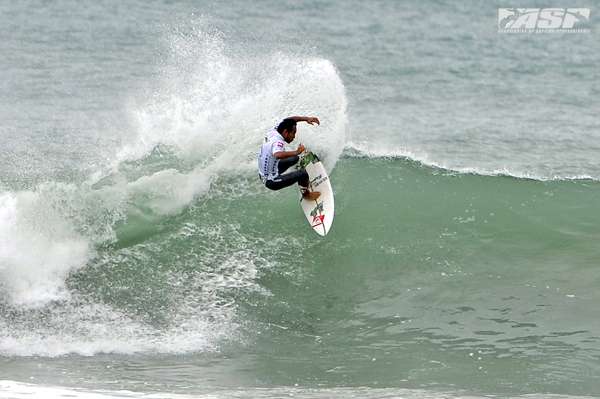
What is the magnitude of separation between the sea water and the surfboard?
1.09ft

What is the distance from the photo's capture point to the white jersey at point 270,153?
9.64 meters

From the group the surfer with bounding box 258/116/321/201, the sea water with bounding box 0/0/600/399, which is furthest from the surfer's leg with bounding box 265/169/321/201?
the sea water with bounding box 0/0/600/399

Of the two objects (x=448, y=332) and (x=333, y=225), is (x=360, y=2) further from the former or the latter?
(x=448, y=332)

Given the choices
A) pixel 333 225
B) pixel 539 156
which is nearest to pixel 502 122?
pixel 539 156

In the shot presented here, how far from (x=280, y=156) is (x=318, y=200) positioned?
1.35 metres

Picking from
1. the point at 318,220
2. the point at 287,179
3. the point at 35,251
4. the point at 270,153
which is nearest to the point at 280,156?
the point at 270,153

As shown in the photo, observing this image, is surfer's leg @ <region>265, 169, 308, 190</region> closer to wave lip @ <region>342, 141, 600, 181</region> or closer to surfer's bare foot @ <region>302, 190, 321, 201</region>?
surfer's bare foot @ <region>302, 190, 321, 201</region>

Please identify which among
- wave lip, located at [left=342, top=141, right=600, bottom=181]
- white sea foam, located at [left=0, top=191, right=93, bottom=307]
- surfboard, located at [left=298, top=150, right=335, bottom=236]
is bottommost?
white sea foam, located at [left=0, top=191, right=93, bottom=307]

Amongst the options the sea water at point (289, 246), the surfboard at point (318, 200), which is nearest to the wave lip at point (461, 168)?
the sea water at point (289, 246)

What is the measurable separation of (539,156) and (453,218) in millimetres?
4997

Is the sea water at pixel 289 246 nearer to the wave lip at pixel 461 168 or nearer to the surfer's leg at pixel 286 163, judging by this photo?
the wave lip at pixel 461 168

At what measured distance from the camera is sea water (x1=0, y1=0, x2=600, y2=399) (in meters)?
7.94

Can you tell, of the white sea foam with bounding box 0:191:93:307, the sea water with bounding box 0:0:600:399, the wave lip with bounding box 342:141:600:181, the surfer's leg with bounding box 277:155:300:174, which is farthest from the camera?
the wave lip with bounding box 342:141:600:181

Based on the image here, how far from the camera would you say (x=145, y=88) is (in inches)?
730
